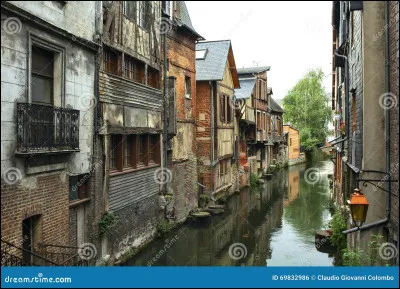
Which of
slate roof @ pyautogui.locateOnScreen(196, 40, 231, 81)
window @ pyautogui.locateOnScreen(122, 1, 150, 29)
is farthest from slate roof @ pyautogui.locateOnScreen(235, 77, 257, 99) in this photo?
window @ pyautogui.locateOnScreen(122, 1, 150, 29)

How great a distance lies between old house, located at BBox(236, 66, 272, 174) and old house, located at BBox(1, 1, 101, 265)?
19404mm

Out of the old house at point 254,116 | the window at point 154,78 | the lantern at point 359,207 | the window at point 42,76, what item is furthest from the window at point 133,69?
the old house at point 254,116

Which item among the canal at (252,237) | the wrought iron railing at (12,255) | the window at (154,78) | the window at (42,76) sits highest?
the window at (154,78)

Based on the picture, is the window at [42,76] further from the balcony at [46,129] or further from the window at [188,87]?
the window at [188,87]

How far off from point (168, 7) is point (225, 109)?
9220 millimetres

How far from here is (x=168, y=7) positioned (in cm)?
1628

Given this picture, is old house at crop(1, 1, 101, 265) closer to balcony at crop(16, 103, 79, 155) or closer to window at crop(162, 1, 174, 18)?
balcony at crop(16, 103, 79, 155)

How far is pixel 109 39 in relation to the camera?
11.4 metres

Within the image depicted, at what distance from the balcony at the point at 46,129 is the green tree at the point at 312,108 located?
4626cm

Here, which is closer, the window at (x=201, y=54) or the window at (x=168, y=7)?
the window at (x=168, y=7)

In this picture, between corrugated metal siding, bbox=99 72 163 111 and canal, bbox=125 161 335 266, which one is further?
canal, bbox=125 161 335 266

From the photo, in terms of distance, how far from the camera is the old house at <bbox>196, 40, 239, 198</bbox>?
21812 millimetres

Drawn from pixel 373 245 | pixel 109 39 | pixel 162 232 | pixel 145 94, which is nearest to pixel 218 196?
pixel 162 232

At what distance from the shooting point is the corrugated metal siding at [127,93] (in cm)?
1115
